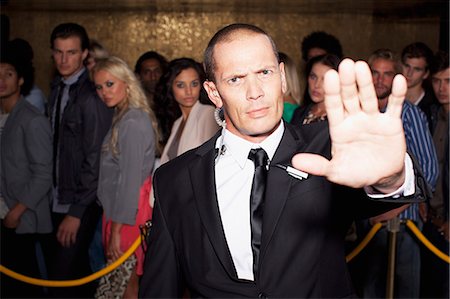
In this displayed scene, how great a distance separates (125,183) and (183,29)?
540 centimetres

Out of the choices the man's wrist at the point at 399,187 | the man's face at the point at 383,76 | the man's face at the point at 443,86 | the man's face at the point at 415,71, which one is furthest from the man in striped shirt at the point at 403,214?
the man's wrist at the point at 399,187

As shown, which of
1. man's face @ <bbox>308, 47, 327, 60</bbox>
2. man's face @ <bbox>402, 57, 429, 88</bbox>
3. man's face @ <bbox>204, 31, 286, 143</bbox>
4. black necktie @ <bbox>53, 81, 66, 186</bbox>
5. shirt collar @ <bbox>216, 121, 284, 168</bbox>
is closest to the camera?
man's face @ <bbox>204, 31, 286, 143</bbox>

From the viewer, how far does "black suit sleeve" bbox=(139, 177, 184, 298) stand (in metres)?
2.36

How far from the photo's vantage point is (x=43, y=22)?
9.12 metres

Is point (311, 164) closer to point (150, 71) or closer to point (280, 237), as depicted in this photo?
point (280, 237)

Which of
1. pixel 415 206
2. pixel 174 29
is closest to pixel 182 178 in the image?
pixel 415 206

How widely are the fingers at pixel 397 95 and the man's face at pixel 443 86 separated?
3.17 metres

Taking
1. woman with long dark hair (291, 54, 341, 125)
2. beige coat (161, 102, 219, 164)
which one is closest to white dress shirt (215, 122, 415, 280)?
beige coat (161, 102, 219, 164)

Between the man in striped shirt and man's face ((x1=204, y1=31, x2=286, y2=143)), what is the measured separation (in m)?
1.98

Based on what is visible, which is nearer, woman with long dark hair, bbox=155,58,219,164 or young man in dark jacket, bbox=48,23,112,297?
woman with long dark hair, bbox=155,58,219,164

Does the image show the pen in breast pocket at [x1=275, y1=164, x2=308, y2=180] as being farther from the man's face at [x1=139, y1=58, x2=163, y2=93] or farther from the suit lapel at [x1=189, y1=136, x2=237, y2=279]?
the man's face at [x1=139, y1=58, x2=163, y2=93]

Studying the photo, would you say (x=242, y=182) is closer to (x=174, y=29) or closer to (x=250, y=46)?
(x=250, y=46)

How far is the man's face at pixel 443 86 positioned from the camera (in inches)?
184

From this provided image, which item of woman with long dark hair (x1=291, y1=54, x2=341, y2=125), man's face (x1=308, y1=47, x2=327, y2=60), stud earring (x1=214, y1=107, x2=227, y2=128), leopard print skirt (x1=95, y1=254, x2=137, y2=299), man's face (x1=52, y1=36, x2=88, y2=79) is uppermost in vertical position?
man's face (x1=308, y1=47, x2=327, y2=60)
